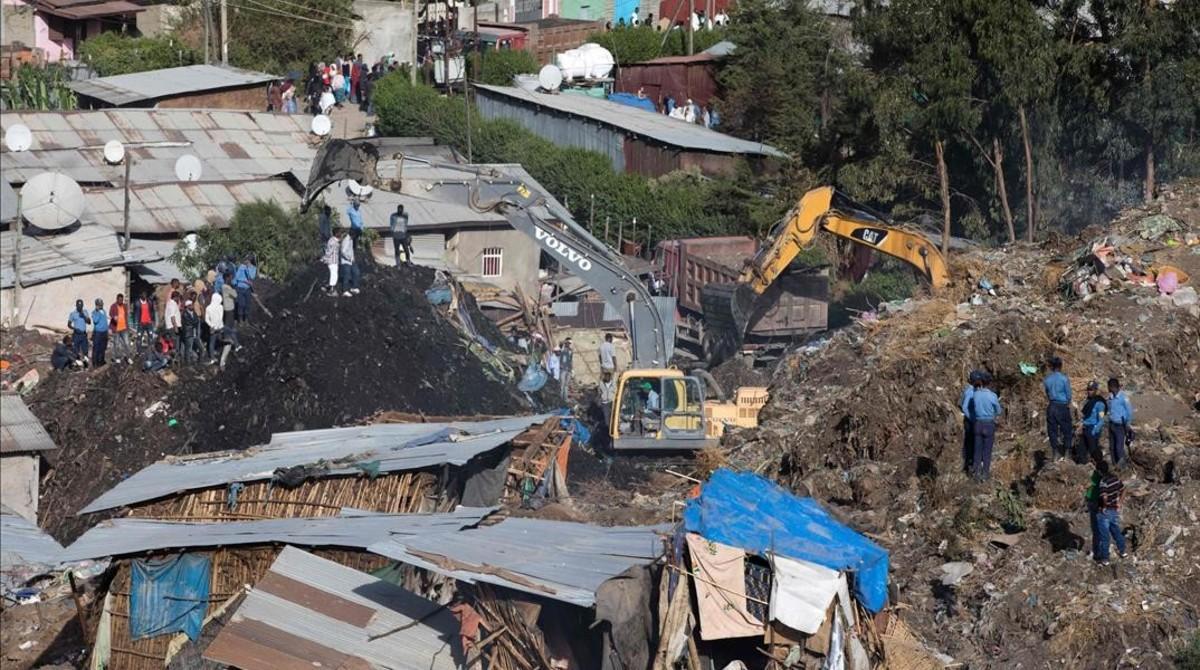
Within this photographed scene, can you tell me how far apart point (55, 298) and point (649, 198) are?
1171cm

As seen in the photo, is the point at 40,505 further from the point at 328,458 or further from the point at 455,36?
the point at 455,36

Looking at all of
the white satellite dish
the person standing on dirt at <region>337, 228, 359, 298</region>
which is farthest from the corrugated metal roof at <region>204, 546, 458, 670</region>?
the white satellite dish

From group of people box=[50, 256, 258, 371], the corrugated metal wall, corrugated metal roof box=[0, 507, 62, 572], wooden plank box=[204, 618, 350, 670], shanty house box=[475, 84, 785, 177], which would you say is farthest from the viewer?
the corrugated metal wall

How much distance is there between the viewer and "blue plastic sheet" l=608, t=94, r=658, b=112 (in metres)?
41.7

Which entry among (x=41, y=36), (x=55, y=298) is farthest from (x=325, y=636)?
(x=41, y=36)

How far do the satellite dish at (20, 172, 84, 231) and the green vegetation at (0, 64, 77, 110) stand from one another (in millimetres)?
10019

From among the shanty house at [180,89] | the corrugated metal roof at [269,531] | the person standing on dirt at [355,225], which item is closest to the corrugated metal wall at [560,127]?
the shanty house at [180,89]

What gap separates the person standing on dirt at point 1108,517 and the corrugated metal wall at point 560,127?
2338 centimetres

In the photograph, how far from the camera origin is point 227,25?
43250 millimetres

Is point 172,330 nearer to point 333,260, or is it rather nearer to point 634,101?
point 333,260

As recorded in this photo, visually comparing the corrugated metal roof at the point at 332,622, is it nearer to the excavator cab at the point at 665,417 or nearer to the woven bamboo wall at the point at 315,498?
the woven bamboo wall at the point at 315,498

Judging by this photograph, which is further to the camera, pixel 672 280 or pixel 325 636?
pixel 672 280

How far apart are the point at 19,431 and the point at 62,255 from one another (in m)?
7.21

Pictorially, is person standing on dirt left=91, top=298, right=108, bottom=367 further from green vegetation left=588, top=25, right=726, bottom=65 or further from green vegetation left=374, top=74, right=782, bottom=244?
green vegetation left=588, top=25, right=726, bottom=65
